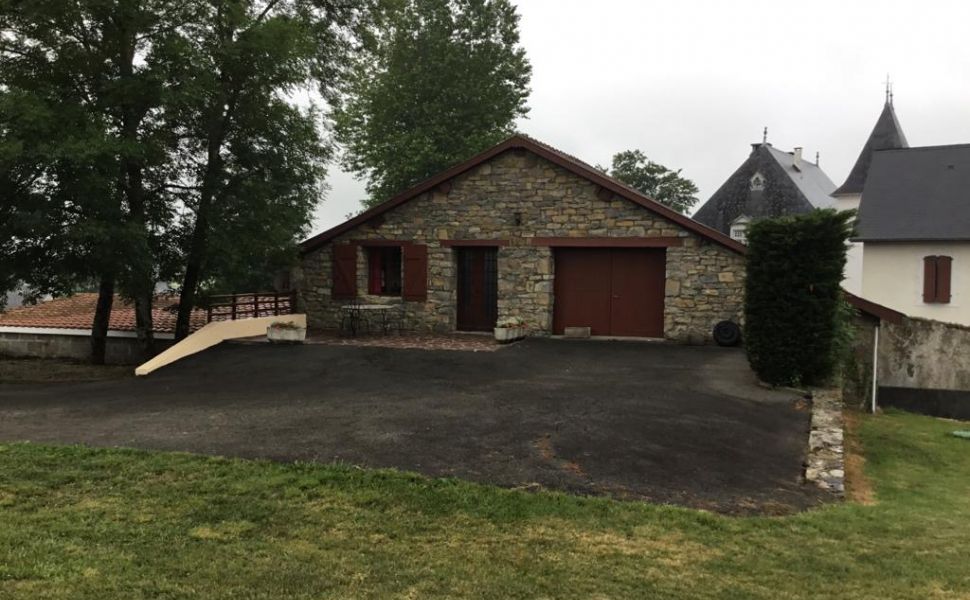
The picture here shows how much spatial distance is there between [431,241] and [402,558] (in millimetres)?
12072

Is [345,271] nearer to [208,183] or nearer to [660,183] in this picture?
A: [208,183]

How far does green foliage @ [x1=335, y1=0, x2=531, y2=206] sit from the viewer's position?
2781cm

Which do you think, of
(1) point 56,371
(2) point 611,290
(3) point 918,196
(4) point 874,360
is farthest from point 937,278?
(1) point 56,371

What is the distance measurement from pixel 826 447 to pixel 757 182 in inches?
1346

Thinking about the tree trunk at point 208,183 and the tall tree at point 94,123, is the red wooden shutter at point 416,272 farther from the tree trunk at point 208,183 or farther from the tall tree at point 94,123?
the tall tree at point 94,123

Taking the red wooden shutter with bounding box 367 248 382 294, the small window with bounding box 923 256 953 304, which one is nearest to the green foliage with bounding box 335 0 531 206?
the red wooden shutter with bounding box 367 248 382 294

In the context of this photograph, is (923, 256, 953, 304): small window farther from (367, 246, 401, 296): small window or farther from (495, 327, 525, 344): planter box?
(367, 246, 401, 296): small window

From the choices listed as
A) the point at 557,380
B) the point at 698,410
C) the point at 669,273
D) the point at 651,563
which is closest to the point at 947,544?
the point at 651,563

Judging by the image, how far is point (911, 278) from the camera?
77.2ft

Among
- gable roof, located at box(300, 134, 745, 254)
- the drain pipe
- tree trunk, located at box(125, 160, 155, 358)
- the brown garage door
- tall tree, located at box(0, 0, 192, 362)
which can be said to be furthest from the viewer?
the brown garage door

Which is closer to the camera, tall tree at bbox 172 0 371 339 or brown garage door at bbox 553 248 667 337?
tall tree at bbox 172 0 371 339

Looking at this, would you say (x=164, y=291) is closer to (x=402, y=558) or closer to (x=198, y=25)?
(x=198, y=25)

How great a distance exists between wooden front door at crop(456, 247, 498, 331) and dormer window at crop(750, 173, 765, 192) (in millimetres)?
27033

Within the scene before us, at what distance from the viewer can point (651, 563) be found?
12.7ft
